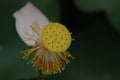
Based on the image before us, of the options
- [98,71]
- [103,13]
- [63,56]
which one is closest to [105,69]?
[98,71]

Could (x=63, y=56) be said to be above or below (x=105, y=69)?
above

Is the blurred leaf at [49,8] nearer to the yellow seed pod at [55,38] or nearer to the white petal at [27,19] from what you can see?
the white petal at [27,19]

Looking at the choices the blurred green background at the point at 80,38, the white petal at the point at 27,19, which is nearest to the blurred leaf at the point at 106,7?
the blurred green background at the point at 80,38

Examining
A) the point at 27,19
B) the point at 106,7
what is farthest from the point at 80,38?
the point at 27,19

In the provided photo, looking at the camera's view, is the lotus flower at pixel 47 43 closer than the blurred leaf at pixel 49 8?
Yes

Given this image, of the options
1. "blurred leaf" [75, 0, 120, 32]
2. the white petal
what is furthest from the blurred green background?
the white petal

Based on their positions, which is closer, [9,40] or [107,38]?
[9,40]

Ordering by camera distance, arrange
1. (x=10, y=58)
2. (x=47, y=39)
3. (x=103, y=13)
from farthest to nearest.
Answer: (x=103, y=13) < (x=10, y=58) < (x=47, y=39)

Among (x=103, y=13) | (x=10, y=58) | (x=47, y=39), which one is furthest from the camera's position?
(x=103, y=13)

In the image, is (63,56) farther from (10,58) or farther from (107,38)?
(107,38)
